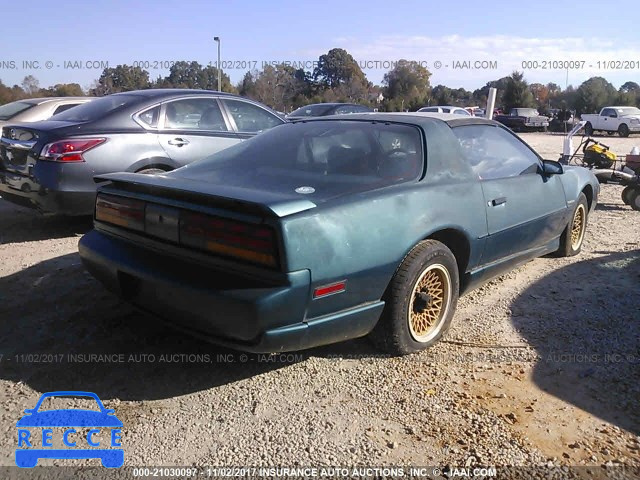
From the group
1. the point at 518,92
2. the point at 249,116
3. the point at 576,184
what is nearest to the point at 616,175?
the point at 576,184

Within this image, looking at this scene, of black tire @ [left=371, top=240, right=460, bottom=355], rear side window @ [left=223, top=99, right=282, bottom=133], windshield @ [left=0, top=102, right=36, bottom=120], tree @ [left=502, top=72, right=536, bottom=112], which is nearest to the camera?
black tire @ [left=371, top=240, right=460, bottom=355]

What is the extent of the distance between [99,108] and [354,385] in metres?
4.31

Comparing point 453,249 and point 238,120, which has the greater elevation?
point 238,120

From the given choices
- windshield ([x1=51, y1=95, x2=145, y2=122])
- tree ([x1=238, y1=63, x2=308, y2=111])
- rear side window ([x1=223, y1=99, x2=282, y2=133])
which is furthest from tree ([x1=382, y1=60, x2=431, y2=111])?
windshield ([x1=51, y1=95, x2=145, y2=122])

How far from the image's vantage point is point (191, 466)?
229 cm

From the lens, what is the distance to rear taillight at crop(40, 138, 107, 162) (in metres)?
5.16

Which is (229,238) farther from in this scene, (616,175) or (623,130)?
(623,130)

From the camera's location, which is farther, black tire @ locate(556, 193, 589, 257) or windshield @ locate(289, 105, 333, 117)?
windshield @ locate(289, 105, 333, 117)

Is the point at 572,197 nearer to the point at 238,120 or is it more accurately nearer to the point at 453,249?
the point at 453,249

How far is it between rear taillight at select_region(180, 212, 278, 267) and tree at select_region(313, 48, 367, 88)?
172 ft

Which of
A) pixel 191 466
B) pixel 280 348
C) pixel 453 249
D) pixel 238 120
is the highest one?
pixel 238 120

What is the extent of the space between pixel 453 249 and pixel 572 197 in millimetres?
1900

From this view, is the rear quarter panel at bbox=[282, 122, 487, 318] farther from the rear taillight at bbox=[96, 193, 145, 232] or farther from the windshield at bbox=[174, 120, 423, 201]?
the rear taillight at bbox=[96, 193, 145, 232]

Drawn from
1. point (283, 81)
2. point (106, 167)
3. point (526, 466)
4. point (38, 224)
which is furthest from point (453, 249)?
point (283, 81)
